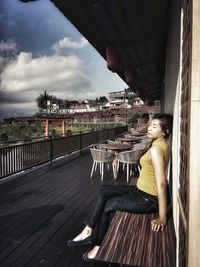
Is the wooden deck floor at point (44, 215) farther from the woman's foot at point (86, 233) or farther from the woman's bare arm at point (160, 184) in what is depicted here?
the woman's bare arm at point (160, 184)

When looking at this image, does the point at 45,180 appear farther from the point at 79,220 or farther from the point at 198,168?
the point at 198,168

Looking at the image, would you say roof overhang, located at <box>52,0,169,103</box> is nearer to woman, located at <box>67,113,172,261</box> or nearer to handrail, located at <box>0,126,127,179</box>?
woman, located at <box>67,113,172,261</box>

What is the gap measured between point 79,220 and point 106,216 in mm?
1404

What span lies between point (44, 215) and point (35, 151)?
4.19 meters

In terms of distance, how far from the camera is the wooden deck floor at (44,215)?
3043mm

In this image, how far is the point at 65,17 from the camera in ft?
9.93

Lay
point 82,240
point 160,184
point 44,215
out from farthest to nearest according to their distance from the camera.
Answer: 1. point 44,215
2. point 82,240
3. point 160,184

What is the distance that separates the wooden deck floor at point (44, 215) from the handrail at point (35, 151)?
316mm

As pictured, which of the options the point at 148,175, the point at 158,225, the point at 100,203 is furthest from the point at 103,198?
the point at 158,225

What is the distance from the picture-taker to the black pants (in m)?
2.68

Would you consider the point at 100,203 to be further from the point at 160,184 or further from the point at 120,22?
the point at 120,22

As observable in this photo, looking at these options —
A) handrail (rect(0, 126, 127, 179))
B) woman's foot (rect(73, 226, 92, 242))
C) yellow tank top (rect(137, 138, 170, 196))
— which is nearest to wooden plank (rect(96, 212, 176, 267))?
yellow tank top (rect(137, 138, 170, 196))

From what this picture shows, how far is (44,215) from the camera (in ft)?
14.1

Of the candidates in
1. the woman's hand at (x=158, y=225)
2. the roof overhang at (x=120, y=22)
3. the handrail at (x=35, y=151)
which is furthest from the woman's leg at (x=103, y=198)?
the handrail at (x=35, y=151)
